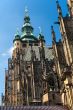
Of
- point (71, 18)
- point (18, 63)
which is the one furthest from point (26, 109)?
point (18, 63)

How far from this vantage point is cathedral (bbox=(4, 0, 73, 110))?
30692mm

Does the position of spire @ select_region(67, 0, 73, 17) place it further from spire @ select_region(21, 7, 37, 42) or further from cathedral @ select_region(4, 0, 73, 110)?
spire @ select_region(21, 7, 37, 42)

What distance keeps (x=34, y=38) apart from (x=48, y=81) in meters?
43.8

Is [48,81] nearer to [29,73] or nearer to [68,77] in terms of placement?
[68,77]

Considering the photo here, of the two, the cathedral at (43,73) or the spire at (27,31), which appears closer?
the cathedral at (43,73)

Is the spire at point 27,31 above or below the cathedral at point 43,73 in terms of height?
above

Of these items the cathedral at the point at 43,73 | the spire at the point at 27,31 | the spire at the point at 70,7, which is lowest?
the cathedral at the point at 43,73

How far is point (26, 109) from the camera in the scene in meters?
24.3

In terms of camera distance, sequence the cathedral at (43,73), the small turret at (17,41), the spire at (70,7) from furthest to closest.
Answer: the small turret at (17,41) < the spire at (70,7) < the cathedral at (43,73)

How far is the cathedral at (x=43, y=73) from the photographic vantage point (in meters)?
30.7

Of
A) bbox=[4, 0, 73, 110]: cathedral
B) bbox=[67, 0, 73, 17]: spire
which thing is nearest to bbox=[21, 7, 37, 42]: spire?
bbox=[4, 0, 73, 110]: cathedral

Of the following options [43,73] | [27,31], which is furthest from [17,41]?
[43,73]

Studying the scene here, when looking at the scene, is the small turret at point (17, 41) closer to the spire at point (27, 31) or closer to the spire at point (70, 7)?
the spire at point (27, 31)

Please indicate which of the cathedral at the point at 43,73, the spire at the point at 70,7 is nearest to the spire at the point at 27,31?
the cathedral at the point at 43,73
